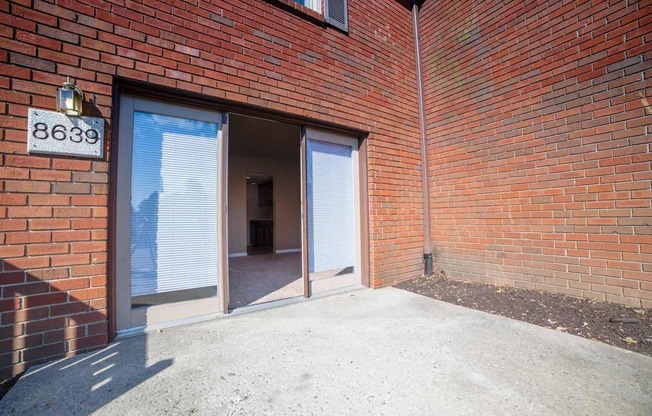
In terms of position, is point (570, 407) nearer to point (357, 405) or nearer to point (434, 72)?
point (357, 405)

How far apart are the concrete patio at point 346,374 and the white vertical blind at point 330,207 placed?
1.21 m

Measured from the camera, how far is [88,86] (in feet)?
7.50

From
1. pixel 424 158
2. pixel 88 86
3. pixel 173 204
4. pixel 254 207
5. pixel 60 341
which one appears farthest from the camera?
pixel 254 207

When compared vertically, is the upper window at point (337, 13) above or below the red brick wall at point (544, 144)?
above

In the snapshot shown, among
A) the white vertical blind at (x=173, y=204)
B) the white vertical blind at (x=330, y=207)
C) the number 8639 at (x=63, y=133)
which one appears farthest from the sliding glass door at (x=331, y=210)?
the number 8639 at (x=63, y=133)

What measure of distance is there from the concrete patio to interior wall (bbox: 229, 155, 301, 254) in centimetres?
563

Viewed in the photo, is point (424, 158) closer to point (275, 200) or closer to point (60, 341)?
point (60, 341)

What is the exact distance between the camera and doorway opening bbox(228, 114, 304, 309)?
15.2ft

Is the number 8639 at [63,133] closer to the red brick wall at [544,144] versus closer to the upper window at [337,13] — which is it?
the upper window at [337,13]

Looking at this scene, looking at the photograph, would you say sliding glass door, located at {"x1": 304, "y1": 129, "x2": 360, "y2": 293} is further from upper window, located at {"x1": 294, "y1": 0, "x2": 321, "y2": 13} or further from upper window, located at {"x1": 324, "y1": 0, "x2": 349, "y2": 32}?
upper window, located at {"x1": 294, "y1": 0, "x2": 321, "y2": 13}

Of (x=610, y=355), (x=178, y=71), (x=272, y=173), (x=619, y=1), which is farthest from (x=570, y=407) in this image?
(x=272, y=173)

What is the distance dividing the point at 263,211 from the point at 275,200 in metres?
2.28

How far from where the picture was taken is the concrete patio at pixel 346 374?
Answer: 1.57 meters

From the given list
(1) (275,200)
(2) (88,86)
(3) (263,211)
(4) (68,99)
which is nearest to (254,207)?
(3) (263,211)
